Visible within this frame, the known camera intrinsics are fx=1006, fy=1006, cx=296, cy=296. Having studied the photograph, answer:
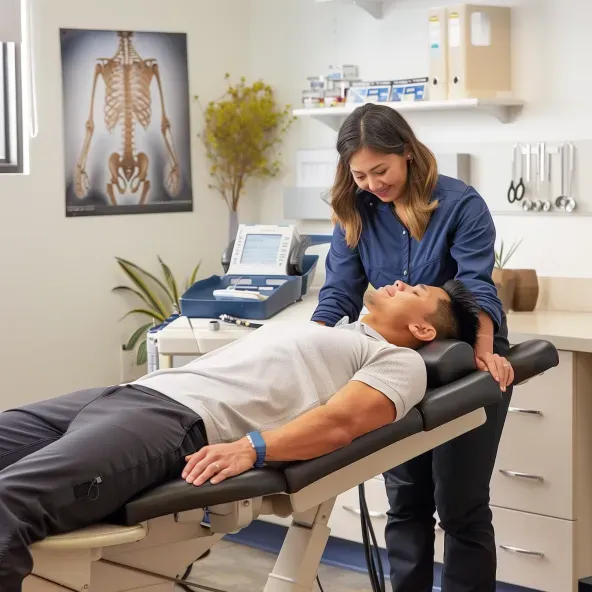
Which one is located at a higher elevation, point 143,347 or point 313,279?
point 313,279

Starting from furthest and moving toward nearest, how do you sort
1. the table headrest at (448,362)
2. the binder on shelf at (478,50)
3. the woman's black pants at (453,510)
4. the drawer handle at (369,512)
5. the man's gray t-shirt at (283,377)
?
the binder on shelf at (478,50) < the drawer handle at (369,512) < the woman's black pants at (453,510) < the table headrest at (448,362) < the man's gray t-shirt at (283,377)

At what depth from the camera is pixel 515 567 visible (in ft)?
9.33

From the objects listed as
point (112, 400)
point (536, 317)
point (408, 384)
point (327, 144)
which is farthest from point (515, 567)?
point (327, 144)

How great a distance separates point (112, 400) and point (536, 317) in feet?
5.34

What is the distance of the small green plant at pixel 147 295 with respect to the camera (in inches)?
148

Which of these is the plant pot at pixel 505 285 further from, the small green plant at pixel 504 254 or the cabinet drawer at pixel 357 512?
the cabinet drawer at pixel 357 512

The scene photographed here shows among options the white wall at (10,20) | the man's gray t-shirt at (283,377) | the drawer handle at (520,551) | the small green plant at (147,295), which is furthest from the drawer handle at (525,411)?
the white wall at (10,20)

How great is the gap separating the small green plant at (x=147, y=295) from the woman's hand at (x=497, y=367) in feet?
5.88

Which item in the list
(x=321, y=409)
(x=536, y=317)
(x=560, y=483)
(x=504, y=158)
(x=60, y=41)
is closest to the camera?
(x=321, y=409)

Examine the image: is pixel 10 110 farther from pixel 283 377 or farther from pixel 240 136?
pixel 283 377

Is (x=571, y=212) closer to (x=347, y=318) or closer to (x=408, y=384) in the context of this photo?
(x=347, y=318)

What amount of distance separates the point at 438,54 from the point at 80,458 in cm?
205

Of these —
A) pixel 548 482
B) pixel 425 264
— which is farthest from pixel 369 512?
pixel 425 264

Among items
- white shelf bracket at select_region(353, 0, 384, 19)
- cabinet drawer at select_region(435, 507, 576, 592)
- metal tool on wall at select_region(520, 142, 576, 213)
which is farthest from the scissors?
cabinet drawer at select_region(435, 507, 576, 592)
